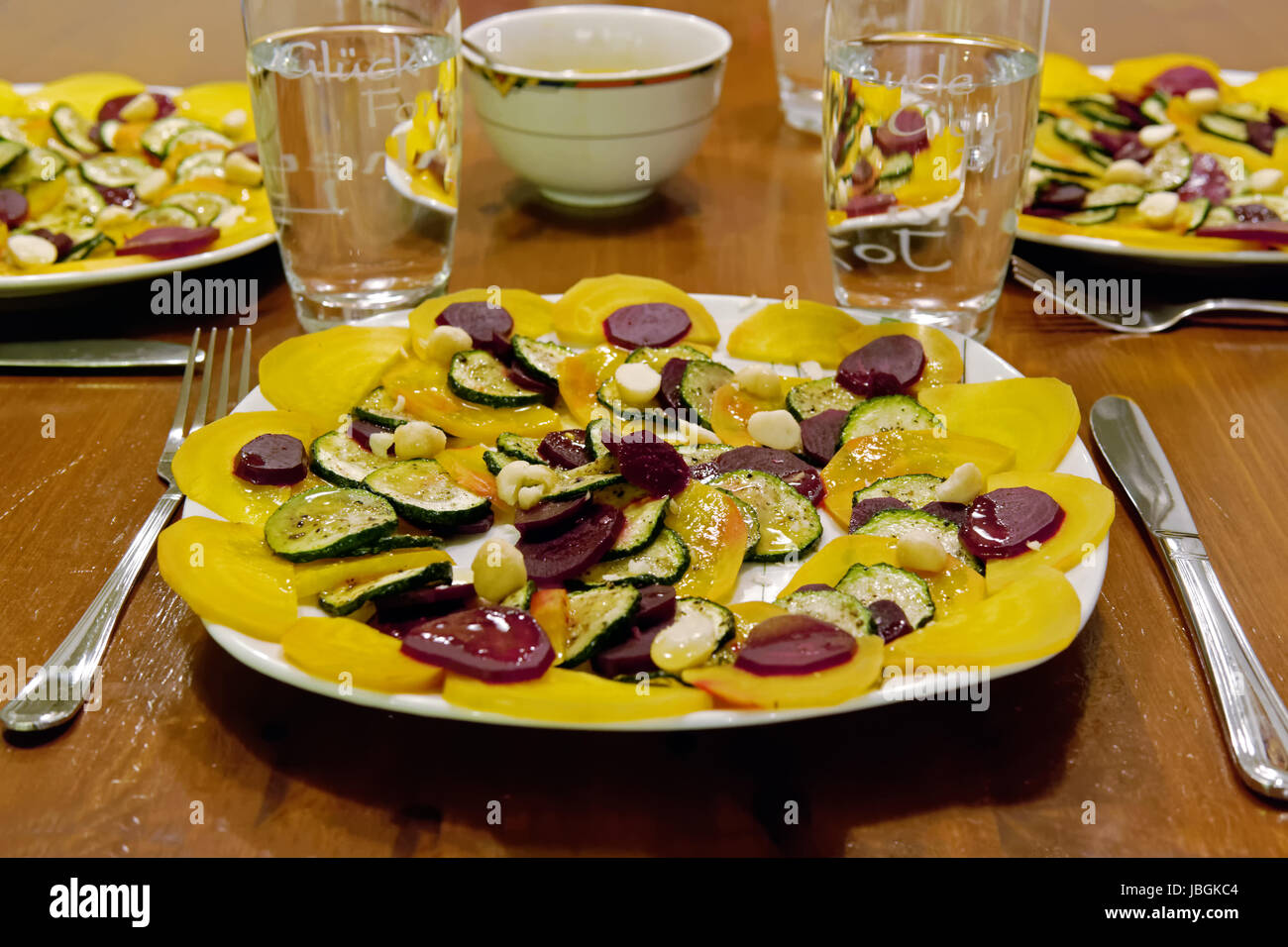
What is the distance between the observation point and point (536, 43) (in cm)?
179

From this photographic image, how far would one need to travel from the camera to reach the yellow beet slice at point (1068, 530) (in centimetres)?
85

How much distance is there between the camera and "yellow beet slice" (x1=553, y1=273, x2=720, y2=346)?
1.25 m

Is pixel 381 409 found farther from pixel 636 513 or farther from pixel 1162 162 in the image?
pixel 1162 162

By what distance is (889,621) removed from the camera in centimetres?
80

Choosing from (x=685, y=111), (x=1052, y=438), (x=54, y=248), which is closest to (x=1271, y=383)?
(x=1052, y=438)

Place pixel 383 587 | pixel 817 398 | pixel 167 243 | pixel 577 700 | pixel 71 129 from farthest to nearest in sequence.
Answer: pixel 71 129 → pixel 167 243 → pixel 817 398 → pixel 383 587 → pixel 577 700

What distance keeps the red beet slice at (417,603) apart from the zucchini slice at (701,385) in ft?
1.19

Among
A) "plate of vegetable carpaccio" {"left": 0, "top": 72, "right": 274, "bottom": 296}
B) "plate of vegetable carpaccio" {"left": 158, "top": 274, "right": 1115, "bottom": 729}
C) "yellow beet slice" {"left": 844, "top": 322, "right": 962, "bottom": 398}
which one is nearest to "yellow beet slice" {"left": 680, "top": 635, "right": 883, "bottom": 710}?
"plate of vegetable carpaccio" {"left": 158, "top": 274, "right": 1115, "bottom": 729}

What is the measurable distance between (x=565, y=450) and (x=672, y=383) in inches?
6.7

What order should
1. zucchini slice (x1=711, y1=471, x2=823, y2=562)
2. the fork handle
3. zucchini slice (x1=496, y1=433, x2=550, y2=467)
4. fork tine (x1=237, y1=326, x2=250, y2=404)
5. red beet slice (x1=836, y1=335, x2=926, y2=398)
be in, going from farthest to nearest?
fork tine (x1=237, y1=326, x2=250, y2=404) → red beet slice (x1=836, y1=335, x2=926, y2=398) → zucchini slice (x1=496, y1=433, x2=550, y2=467) → zucchini slice (x1=711, y1=471, x2=823, y2=562) → the fork handle

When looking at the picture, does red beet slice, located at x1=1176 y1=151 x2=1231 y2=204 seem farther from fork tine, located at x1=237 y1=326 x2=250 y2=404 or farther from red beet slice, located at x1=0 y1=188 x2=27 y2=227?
red beet slice, located at x1=0 y1=188 x2=27 y2=227

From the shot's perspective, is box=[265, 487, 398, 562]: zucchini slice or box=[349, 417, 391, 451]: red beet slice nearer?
box=[265, 487, 398, 562]: zucchini slice

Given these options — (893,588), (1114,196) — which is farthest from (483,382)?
(1114,196)

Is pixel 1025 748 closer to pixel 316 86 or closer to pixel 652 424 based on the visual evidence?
pixel 652 424
